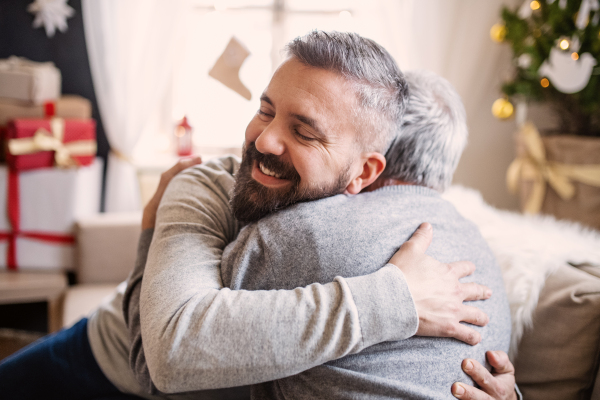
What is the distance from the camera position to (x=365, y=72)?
835 mm

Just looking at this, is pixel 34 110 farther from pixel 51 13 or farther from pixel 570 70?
pixel 570 70

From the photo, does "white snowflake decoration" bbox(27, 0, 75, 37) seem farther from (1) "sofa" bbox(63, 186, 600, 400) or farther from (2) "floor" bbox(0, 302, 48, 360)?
(1) "sofa" bbox(63, 186, 600, 400)

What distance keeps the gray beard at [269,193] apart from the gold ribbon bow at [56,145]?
1611 mm

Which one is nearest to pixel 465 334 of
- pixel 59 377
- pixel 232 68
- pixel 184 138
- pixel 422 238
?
pixel 422 238

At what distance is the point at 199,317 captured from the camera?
2.16 feet

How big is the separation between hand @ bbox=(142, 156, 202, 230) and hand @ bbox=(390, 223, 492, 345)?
57cm

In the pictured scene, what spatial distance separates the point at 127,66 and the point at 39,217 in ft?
3.59

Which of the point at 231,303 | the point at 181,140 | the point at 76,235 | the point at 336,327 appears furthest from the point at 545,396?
the point at 181,140

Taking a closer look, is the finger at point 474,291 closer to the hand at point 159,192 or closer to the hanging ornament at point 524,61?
the hand at point 159,192

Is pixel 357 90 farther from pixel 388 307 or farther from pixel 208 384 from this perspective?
pixel 208 384

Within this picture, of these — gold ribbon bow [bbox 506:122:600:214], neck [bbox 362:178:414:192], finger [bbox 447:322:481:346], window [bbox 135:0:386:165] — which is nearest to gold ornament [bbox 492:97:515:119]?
gold ribbon bow [bbox 506:122:600:214]

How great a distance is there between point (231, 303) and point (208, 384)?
12cm

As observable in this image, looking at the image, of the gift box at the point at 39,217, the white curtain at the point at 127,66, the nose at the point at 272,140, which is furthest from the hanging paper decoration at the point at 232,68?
the white curtain at the point at 127,66

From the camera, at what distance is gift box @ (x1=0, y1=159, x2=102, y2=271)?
2.04m
